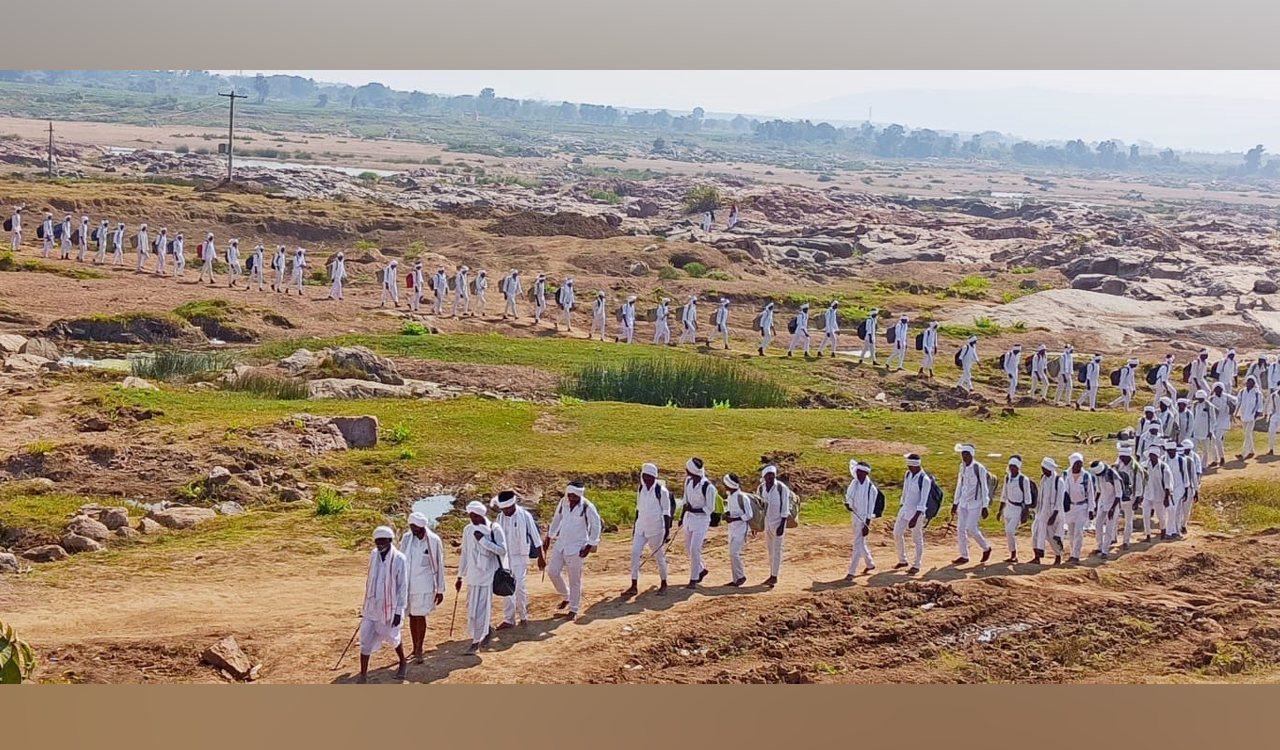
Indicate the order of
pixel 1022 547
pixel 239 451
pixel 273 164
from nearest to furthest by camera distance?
pixel 1022 547 < pixel 239 451 < pixel 273 164

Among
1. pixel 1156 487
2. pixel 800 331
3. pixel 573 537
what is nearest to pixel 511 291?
pixel 800 331

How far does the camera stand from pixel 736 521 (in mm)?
15023

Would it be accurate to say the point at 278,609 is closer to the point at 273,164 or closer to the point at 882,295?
the point at 882,295

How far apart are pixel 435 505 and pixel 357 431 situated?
8.58 ft

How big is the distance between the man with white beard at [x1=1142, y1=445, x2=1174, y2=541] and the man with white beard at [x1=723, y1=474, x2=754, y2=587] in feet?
20.3

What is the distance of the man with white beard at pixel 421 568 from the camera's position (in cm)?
1228

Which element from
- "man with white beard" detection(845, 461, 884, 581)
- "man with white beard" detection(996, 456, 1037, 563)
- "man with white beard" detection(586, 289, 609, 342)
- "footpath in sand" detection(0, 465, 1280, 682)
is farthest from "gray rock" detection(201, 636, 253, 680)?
"man with white beard" detection(586, 289, 609, 342)

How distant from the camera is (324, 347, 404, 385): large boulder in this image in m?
25.2

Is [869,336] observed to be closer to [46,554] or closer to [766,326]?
[766,326]

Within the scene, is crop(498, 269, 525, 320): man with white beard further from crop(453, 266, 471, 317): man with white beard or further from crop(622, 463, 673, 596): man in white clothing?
crop(622, 463, 673, 596): man in white clothing

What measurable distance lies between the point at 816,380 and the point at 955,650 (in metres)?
15.4

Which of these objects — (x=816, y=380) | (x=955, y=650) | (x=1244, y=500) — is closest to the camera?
(x=955, y=650)

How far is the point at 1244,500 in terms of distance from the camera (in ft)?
69.5

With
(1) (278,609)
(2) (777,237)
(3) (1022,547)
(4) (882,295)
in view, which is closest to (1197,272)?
(4) (882,295)
